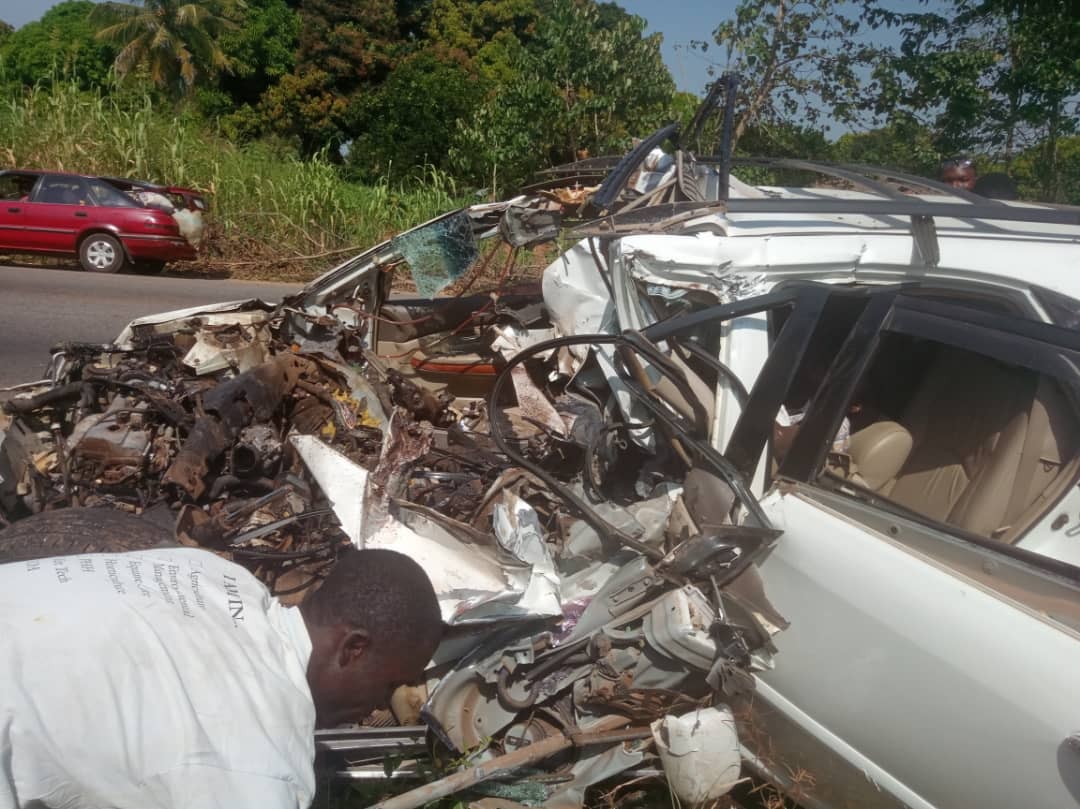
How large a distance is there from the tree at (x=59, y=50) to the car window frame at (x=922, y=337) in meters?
32.7

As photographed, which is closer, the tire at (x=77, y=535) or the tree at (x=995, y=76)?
the tire at (x=77, y=535)

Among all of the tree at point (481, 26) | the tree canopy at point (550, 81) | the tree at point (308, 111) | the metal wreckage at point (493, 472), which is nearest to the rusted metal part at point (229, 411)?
the metal wreckage at point (493, 472)

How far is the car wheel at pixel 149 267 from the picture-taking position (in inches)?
501

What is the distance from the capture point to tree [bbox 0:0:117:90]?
30.2m

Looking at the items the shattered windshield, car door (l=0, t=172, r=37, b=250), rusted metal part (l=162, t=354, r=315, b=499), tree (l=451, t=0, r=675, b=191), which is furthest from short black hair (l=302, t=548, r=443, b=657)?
tree (l=451, t=0, r=675, b=191)

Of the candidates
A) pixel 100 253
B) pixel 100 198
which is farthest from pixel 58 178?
pixel 100 253

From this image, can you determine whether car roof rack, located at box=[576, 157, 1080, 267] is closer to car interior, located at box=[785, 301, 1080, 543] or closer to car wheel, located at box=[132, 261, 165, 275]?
car interior, located at box=[785, 301, 1080, 543]

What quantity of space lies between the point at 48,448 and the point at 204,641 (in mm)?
2764

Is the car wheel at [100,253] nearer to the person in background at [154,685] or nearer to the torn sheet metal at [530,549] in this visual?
the torn sheet metal at [530,549]

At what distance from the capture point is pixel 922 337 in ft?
7.97

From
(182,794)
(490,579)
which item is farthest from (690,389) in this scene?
(182,794)

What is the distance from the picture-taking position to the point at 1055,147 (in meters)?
10.6

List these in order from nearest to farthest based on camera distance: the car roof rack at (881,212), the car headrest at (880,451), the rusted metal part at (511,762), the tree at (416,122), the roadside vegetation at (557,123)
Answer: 1. the rusted metal part at (511,762)
2. the car headrest at (880,451)
3. the car roof rack at (881,212)
4. the roadside vegetation at (557,123)
5. the tree at (416,122)

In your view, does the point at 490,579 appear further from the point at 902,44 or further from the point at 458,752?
the point at 902,44
